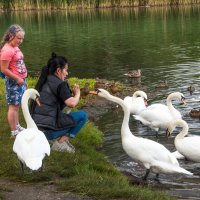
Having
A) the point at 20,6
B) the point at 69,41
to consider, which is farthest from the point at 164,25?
the point at 20,6

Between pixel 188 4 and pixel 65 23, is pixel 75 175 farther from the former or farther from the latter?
pixel 188 4

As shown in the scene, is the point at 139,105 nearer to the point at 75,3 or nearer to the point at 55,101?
the point at 55,101

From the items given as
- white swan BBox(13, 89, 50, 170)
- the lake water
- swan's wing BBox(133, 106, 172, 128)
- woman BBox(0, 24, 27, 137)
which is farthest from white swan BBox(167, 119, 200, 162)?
white swan BBox(13, 89, 50, 170)

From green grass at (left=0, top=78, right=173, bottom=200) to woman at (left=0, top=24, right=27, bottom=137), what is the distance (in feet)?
2.19

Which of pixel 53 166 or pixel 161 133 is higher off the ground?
pixel 53 166

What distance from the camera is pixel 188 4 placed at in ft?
206

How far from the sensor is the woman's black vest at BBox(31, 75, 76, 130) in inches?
344

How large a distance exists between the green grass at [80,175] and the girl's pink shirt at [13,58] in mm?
1379

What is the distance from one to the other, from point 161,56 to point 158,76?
6.44 metres

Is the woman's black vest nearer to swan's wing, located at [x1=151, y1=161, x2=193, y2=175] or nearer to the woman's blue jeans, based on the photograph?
the woman's blue jeans

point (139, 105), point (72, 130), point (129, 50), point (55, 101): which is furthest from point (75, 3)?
point (55, 101)

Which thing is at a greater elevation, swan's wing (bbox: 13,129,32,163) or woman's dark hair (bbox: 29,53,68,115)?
woman's dark hair (bbox: 29,53,68,115)

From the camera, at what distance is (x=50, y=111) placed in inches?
348

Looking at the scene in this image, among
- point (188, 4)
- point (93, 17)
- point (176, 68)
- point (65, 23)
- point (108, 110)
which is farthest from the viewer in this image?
point (188, 4)
